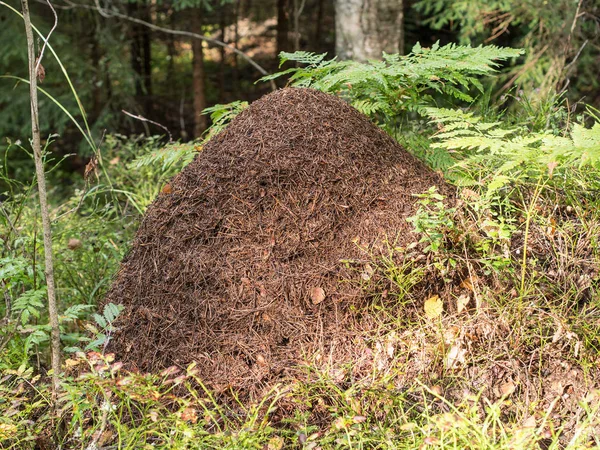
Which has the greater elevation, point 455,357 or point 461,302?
point 461,302

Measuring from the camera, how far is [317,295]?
312cm

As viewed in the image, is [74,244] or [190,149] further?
[74,244]

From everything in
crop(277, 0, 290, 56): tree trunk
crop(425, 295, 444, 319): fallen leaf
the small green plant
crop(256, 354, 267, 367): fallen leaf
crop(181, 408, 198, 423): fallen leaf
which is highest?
crop(277, 0, 290, 56): tree trunk

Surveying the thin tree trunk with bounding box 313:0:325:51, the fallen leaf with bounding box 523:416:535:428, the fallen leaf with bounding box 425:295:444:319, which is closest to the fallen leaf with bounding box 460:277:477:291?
the fallen leaf with bounding box 425:295:444:319

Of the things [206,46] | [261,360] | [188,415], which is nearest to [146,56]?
[206,46]

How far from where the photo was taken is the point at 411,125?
4.99 meters

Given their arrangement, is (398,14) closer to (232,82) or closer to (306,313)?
(306,313)

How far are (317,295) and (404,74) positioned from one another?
5.33 ft

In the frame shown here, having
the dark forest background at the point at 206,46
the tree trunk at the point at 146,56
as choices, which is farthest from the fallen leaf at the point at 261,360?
the tree trunk at the point at 146,56

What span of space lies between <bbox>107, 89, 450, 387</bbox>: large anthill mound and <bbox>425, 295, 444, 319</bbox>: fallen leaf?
0.33 m

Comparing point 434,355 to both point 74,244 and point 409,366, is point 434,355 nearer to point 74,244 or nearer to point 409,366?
point 409,366

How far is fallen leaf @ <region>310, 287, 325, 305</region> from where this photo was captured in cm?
311

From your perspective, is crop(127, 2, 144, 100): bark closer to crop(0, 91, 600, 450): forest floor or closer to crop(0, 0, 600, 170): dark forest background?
crop(0, 0, 600, 170): dark forest background

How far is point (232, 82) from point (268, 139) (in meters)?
9.01
